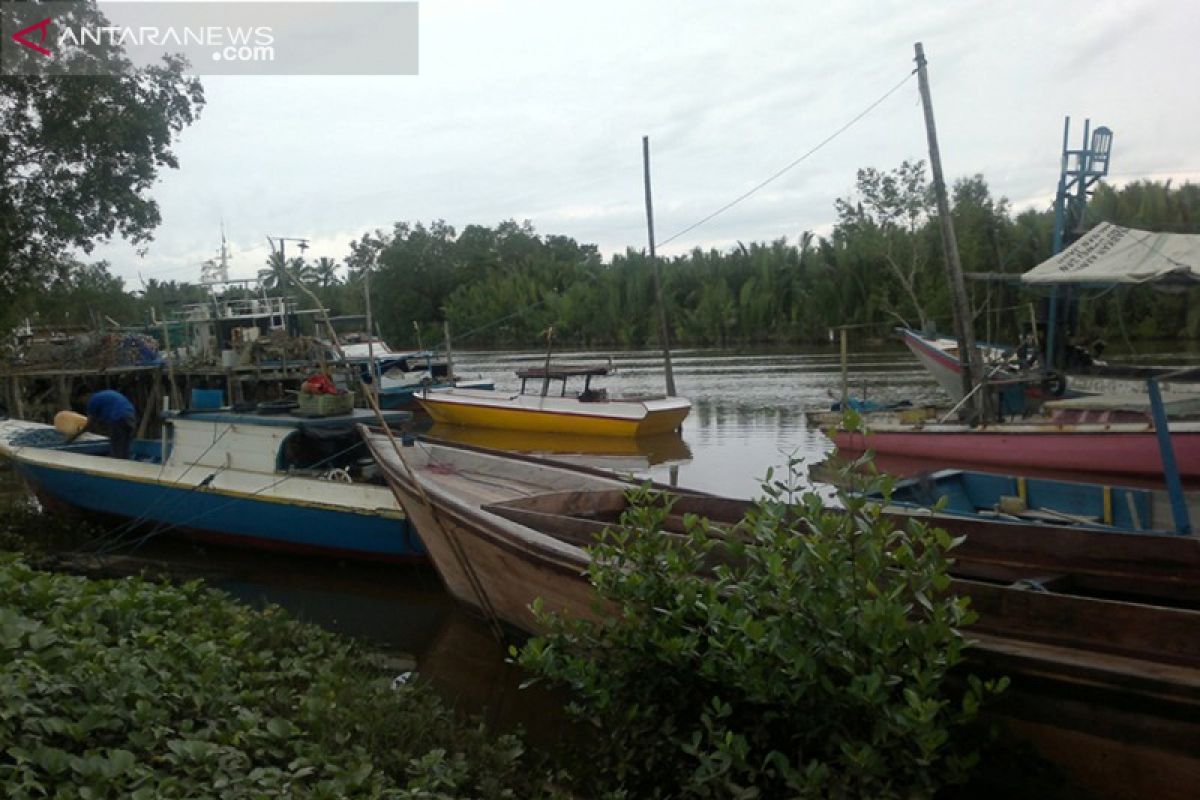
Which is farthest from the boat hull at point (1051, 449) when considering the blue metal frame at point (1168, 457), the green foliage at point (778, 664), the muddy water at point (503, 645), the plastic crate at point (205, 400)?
the green foliage at point (778, 664)

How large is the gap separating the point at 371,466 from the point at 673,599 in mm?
6730

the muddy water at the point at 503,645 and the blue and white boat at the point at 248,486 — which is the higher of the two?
the blue and white boat at the point at 248,486

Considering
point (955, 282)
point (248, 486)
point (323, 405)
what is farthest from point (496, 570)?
point (955, 282)

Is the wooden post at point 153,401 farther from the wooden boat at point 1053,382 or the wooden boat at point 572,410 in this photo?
the wooden boat at point 1053,382

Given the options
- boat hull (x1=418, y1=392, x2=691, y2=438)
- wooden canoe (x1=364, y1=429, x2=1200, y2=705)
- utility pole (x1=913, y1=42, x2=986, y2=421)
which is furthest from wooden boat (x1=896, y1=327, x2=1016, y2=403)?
wooden canoe (x1=364, y1=429, x2=1200, y2=705)

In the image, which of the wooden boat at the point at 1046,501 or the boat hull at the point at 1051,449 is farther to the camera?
the boat hull at the point at 1051,449

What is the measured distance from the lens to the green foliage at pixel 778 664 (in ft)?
12.1

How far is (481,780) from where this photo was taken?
13.9 feet

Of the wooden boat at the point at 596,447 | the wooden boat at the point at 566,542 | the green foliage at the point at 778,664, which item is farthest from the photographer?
the wooden boat at the point at 596,447

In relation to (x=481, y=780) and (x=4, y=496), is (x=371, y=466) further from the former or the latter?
(x=4, y=496)

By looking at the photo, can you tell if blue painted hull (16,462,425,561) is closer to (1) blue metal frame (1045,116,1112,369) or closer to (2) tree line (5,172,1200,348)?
(1) blue metal frame (1045,116,1112,369)

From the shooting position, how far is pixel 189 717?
4121mm

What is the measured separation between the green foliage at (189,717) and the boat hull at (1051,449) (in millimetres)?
9786

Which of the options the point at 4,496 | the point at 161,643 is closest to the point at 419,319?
the point at 4,496
